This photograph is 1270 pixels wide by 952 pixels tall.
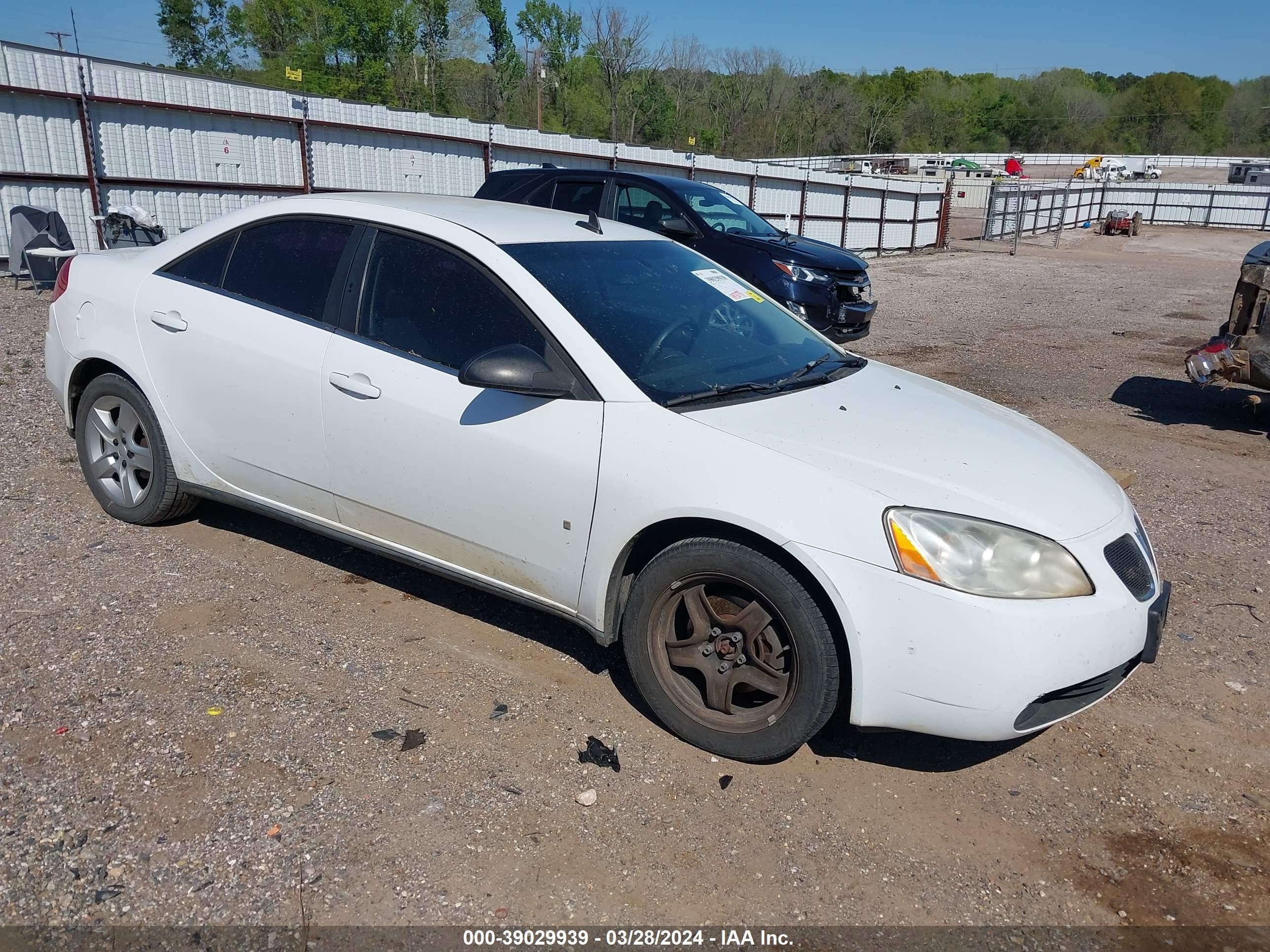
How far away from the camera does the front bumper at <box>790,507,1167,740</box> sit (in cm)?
271

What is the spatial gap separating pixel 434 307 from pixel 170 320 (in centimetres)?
142

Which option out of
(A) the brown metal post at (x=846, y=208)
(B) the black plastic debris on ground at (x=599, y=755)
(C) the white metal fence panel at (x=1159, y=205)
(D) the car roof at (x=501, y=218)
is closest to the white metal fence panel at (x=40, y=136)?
(D) the car roof at (x=501, y=218)

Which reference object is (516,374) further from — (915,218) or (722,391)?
(915,218)

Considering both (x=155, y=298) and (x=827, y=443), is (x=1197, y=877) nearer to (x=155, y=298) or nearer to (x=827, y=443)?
(x=827, y=443)

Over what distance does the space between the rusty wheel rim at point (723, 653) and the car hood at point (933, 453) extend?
1.47 feet

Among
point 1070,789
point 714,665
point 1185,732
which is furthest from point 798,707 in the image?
point 1185,732

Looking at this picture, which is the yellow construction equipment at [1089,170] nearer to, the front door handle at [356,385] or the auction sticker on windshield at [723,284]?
the auction sticker on windshield at [723,284]

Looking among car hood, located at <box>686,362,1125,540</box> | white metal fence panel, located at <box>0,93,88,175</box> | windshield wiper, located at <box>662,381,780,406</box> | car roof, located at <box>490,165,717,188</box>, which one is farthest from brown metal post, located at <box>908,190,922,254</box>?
windshield wiper, located at <box>662,381,780,406</box>

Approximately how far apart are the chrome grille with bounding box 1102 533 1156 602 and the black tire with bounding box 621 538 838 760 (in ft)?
3.06

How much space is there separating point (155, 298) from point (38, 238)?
9.62 m

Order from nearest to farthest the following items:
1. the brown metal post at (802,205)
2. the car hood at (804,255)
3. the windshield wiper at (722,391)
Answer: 1. the windshield wiper at (722,391)
2. the car hood at (804,255)
3. the brown metal post at (802,205)

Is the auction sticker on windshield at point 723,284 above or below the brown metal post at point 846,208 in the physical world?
above

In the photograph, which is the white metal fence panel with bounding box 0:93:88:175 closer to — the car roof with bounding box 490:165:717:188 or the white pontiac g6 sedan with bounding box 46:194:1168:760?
the car roof with bounding box 490:165:717:188

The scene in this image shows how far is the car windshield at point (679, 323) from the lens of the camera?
339 centimetres
